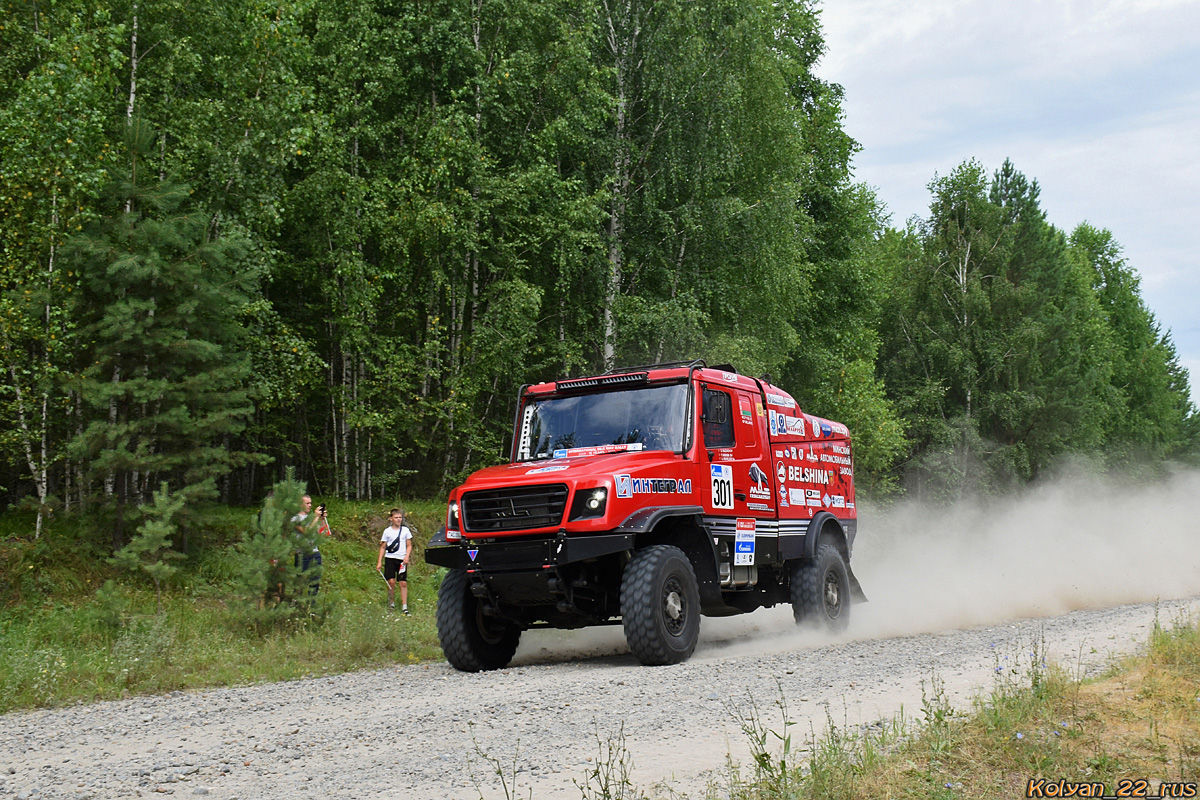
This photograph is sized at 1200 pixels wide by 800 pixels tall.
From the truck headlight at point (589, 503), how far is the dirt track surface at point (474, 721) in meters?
1.49

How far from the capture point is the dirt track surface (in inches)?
228

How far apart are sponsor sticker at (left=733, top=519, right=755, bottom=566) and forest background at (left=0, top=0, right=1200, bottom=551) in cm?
789

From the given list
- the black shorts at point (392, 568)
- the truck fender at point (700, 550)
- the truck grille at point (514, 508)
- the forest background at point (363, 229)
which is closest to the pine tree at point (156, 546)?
the forest background at point (363, 229)

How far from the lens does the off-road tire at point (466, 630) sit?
10.3 m

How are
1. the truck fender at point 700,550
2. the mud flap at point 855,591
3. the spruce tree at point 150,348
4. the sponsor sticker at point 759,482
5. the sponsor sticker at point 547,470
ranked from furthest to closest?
the spruce tree at point 150,348 → the mud flap at point 855,591 → the sponsor sticker at point 759,482 → the truck fender at point 700,550 → the sponsor sticker at point 547,470

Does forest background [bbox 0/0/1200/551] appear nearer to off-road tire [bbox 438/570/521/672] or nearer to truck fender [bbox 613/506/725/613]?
off-road tire [bbox 438/570/521/672]

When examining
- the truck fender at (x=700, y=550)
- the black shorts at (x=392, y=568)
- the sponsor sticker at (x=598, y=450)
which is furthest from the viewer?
the black shorts at (x=392, y=568)

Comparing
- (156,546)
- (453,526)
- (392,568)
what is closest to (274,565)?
(453,526)

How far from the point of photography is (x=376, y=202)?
71.9 feet

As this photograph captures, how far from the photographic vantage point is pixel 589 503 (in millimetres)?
9656

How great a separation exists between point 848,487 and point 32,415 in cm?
1379

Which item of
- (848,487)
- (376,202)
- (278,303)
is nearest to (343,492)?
(278,303)

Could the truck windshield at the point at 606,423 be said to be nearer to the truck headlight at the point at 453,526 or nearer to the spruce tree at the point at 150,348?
the truck headlight at the point at 453,526

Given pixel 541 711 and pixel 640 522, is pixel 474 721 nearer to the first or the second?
pixel 541 711
